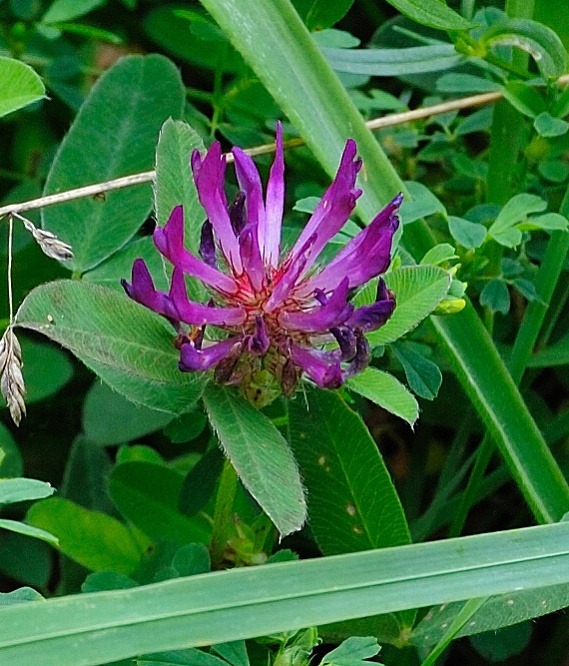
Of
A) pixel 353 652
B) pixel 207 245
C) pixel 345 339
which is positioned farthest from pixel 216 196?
pixel 353 652

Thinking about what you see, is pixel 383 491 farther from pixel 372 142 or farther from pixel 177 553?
pixel 372 142

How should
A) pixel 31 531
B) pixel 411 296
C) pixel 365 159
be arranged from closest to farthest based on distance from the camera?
pixel 31 531, pixel 411 296, pixel 365 159

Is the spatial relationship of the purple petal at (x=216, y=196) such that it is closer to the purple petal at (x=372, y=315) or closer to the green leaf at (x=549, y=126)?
the purple petal at (x=372, y=315)

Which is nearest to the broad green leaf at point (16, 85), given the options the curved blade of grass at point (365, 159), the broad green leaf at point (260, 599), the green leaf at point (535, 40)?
the curved blade of grass at point (365, 159)

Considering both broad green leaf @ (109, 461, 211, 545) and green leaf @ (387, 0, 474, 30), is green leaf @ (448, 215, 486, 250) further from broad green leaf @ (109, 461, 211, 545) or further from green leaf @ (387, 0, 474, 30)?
broad green leaf @ (109, 461, 211, 545)

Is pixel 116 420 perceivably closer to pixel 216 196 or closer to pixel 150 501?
pixel 150 501

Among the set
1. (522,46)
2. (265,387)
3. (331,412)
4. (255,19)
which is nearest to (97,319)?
(265,387)
